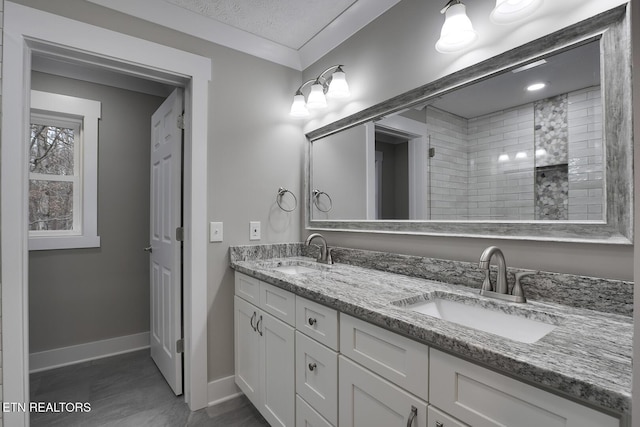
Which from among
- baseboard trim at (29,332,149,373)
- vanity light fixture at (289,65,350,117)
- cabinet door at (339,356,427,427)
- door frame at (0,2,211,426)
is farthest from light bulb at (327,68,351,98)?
baseboard trim at (29,332,149,373)

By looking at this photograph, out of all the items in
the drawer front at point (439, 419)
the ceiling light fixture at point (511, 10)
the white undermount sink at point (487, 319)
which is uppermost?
the ceiling light fixture at point (511, 10)

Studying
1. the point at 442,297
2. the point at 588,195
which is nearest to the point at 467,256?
the point at 442,297

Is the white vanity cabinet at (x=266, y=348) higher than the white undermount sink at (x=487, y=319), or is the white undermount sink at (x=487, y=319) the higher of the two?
the white undermount sink at (x=487, y=319)

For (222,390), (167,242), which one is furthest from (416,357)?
(167,242)

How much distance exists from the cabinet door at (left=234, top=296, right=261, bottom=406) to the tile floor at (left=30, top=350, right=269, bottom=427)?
7.4 inches

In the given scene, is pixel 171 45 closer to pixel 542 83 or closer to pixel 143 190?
pixel 143 190

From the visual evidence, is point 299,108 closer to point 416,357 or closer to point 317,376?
point 317,376

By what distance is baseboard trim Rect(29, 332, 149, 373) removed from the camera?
95.2 inches

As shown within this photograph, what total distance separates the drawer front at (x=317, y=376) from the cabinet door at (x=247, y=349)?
432mm

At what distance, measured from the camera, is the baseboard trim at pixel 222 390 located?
6.47 ft

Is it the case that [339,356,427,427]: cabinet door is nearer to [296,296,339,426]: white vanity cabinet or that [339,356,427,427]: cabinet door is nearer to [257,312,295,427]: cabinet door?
[296,296,339,426]: white vanity cabinet

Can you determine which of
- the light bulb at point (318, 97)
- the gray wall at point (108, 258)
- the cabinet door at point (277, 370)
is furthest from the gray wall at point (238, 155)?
the gray wall at point (108, 258)

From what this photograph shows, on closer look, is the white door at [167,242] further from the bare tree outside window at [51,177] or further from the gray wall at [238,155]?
the bare tree outside window at [51,177]

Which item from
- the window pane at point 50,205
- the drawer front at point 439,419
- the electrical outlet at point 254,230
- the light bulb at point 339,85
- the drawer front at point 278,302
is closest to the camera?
the drawer front at point 439,419
